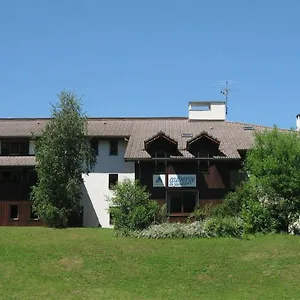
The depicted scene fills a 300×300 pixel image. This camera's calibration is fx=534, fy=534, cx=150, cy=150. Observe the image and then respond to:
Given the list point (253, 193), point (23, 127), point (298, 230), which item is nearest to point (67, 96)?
point (23, 127)

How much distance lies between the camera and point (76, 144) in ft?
127

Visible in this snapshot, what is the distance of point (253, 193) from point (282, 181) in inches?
85.8

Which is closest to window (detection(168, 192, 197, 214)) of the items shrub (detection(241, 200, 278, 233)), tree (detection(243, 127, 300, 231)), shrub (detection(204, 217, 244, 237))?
tree (detection(243, 127, 300, 231))

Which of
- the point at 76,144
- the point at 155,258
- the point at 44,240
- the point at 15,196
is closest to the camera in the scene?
the point at 155,258

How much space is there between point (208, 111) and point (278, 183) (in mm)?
15994

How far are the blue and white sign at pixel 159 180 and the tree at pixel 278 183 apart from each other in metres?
7.32

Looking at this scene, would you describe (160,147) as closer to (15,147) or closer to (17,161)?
(17,161)

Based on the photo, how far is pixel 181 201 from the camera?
39281 millimetres

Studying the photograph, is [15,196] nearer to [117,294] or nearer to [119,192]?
[119,192]

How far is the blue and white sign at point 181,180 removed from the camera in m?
39.3

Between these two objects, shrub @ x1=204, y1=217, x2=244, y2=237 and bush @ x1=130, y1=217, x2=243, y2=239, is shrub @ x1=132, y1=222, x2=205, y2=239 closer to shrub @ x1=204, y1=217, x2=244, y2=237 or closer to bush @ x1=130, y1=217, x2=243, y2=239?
bush @ x1=130, y1=217, x2=243, y2=239

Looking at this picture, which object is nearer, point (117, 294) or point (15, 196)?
point (117, 294)

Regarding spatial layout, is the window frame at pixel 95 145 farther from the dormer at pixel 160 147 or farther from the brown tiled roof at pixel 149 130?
the dormer at pixel 160 147

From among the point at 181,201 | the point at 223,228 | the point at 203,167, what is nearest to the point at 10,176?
the point at 181,201
